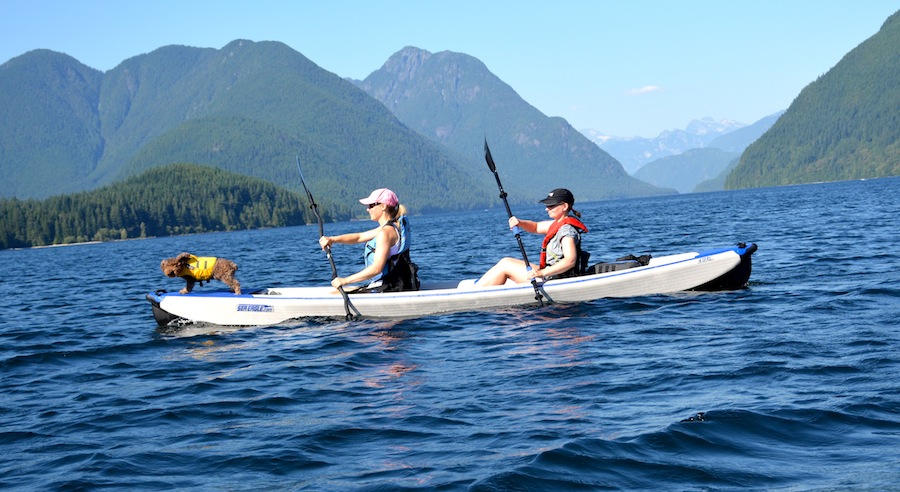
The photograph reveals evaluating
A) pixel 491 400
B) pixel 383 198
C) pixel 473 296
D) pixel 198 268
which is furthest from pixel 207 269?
pixel 491 400

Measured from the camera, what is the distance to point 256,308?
1585cm

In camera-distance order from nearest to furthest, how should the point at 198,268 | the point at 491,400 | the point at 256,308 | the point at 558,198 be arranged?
the point at 491,400
the point at 558,198
the point at 256,308
the point at 198,268

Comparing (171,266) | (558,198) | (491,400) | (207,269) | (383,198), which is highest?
(383,198)

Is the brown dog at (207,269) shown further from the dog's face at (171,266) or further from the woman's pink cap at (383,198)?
the woman's pink cap at (383,198)

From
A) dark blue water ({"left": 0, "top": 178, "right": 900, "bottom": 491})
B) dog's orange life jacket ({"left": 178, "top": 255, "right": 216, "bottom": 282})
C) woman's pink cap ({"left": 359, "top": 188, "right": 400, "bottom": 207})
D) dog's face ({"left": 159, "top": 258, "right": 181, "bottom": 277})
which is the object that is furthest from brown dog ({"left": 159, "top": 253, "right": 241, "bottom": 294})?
woman's pink cap ({"left": 359, "top": 188, "right": 400, "bottom": 207})

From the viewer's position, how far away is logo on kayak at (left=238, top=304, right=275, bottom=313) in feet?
51.8

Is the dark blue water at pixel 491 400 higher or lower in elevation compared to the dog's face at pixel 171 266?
lower

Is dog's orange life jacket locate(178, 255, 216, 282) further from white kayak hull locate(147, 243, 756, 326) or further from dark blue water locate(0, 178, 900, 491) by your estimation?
dark blue water locate(0, 178, 900, 491)

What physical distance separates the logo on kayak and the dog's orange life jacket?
0.85m

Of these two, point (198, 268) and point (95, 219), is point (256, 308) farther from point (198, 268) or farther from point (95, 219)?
point (95, 219)

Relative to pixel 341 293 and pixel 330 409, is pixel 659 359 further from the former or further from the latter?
pixel 341 293

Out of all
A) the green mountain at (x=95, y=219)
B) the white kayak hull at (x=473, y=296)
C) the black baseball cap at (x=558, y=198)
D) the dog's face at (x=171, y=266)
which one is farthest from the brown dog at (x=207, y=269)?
the green mountain at (x=95, y=219)

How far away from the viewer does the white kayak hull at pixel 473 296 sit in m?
15.3

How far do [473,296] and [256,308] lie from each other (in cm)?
383
